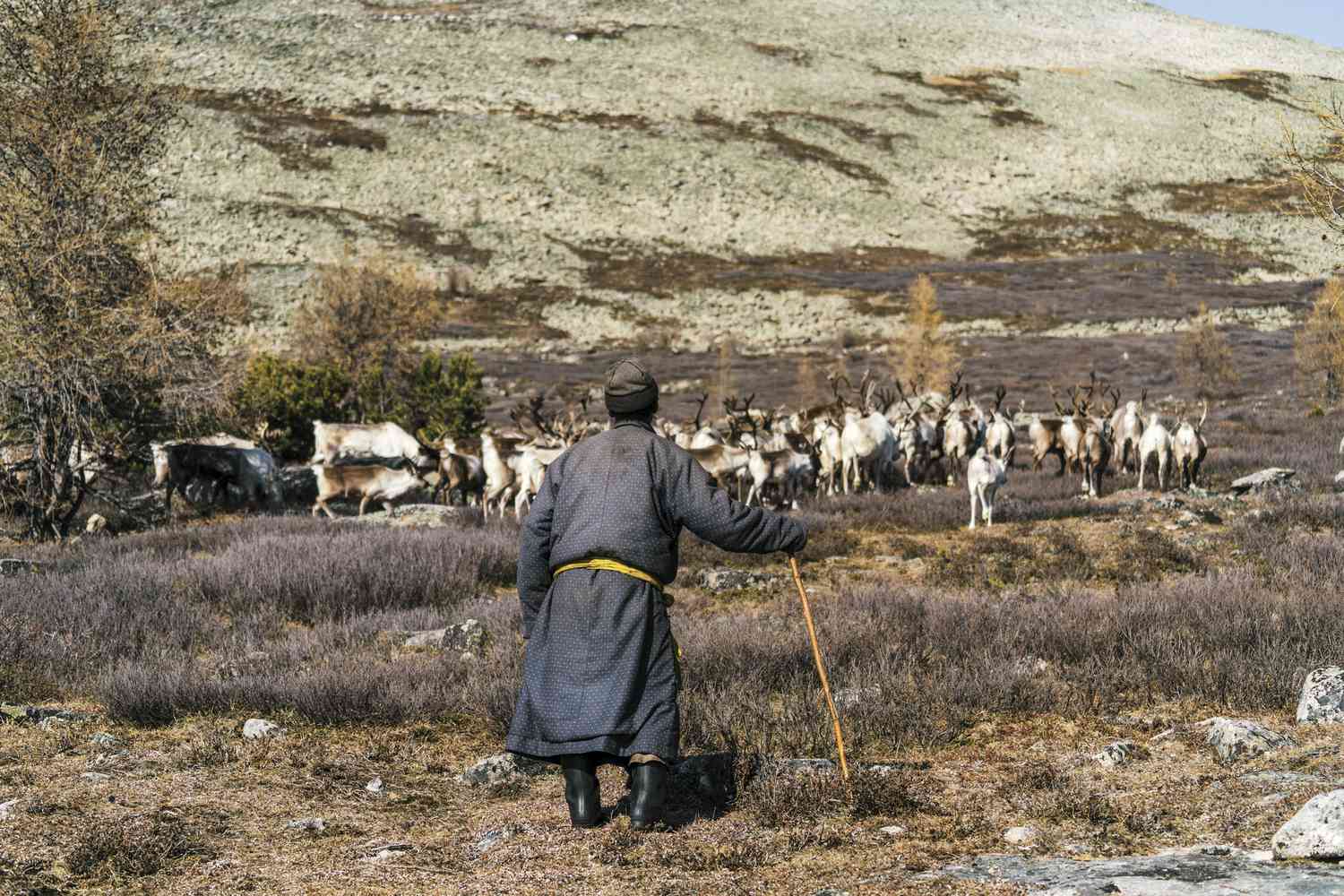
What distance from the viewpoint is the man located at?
4.96m

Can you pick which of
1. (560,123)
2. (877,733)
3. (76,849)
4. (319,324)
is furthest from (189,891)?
(560,123)

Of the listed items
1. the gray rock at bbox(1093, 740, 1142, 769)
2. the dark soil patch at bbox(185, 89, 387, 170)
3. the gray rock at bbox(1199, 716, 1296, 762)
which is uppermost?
the dark soil patch at bbox(185, 89, 387, 170)

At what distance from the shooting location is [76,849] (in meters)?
4.48

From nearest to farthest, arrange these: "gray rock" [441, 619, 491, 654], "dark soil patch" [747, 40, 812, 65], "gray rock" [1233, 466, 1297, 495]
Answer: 1. "gray rock" [441, 619, 491, 654]
2. "gray rock" [1233, 466, 1297, 495]
3. "dark soil patch" [747, 40, 812, 65]

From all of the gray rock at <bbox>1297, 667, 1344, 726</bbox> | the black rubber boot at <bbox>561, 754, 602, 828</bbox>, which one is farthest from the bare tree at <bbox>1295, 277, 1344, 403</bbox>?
the black rubber boot at <bbox>561, 754, 602, 828</bbox>

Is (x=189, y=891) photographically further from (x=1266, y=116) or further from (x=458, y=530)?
(x=1266, y=116)

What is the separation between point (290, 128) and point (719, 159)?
105 feet

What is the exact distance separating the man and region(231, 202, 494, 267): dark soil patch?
7105cm

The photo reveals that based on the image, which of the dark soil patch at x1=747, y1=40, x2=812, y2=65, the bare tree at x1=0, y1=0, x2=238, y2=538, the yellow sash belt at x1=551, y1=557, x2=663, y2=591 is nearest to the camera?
the yellow sash belt at x1=551, y1=557, x2=663, y2=591

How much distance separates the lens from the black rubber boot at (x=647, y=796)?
16.1 ft

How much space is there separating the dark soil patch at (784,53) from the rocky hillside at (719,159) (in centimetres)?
36

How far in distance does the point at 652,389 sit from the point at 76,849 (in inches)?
116

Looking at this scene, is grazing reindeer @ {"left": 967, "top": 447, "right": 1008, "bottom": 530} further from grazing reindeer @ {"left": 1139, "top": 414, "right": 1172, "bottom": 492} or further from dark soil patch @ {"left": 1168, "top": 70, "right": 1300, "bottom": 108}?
dark soil patch @ {"left": 1168, "top": 70, "right": 1300, "bottom": 108}

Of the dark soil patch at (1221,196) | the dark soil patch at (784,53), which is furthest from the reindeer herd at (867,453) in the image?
the dark soil patch at (784,53)
